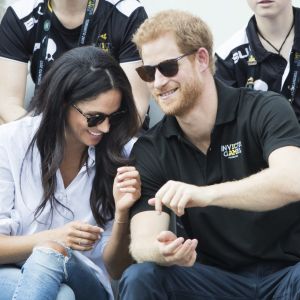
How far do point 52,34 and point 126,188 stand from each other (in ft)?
4.61

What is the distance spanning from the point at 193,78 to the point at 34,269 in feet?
3.25

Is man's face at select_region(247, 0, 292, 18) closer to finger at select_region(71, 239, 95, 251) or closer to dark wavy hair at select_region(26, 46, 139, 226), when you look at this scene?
dark wavy hair at select_region(26, 46, 139, 226)

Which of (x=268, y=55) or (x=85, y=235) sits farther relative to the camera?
(x=268, y=55)

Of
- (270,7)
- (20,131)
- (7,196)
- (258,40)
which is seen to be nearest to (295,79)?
(258,40)

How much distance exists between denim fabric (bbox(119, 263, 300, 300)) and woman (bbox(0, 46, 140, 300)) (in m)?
0.29

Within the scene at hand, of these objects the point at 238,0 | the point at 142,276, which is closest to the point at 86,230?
the point at 142,276

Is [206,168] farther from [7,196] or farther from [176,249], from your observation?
[7,196]

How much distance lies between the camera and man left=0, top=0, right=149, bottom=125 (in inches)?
164

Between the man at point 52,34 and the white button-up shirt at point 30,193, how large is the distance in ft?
2.69

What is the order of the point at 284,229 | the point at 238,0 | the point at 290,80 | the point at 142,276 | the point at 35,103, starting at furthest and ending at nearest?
the point at 238,0 → the point at 290,80 → the point at 35,103 → the point at 284,229 → the point at 142,276

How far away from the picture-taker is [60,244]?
10.0 feet

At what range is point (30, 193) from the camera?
10.9ft

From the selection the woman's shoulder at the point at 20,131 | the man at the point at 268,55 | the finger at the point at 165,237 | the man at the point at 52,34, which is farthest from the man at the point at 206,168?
the man at the point at 52,34

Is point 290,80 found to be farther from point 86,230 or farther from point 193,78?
point 86,230
